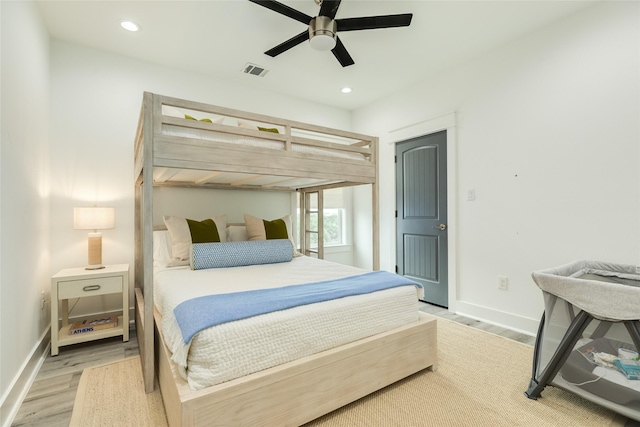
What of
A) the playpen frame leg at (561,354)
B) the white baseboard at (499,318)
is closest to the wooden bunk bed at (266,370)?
the playpen frame leg at (561,354)

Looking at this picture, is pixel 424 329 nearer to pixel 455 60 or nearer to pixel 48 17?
pixel 455 60

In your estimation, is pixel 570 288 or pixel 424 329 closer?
pixel 570 288

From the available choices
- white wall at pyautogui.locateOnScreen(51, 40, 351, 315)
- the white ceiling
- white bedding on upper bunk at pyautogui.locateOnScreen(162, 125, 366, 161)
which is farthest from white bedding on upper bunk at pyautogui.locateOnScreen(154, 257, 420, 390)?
the white ceiling

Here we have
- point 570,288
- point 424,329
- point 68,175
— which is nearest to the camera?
point 570,288

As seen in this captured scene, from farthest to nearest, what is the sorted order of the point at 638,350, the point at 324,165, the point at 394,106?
the point at 394,106 → the point at 324,165 → the point at 638,350

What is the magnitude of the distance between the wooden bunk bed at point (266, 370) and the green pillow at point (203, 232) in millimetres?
544

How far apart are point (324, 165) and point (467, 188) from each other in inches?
66.9

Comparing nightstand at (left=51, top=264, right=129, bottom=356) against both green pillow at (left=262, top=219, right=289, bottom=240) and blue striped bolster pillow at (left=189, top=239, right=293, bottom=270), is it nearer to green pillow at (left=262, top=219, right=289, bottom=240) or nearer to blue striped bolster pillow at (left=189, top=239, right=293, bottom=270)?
blue striped bolster pillow at (left=189, top=239, right=293, bottom=270)

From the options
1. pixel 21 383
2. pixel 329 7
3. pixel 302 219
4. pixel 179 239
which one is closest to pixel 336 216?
pixel 302 219

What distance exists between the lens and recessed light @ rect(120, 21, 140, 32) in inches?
95.4

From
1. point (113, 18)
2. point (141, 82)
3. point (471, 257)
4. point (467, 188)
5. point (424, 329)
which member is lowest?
point (424, 329)

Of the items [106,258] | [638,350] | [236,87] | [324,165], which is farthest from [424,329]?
[236,87]

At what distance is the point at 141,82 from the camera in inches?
118

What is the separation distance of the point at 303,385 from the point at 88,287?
200 cm
